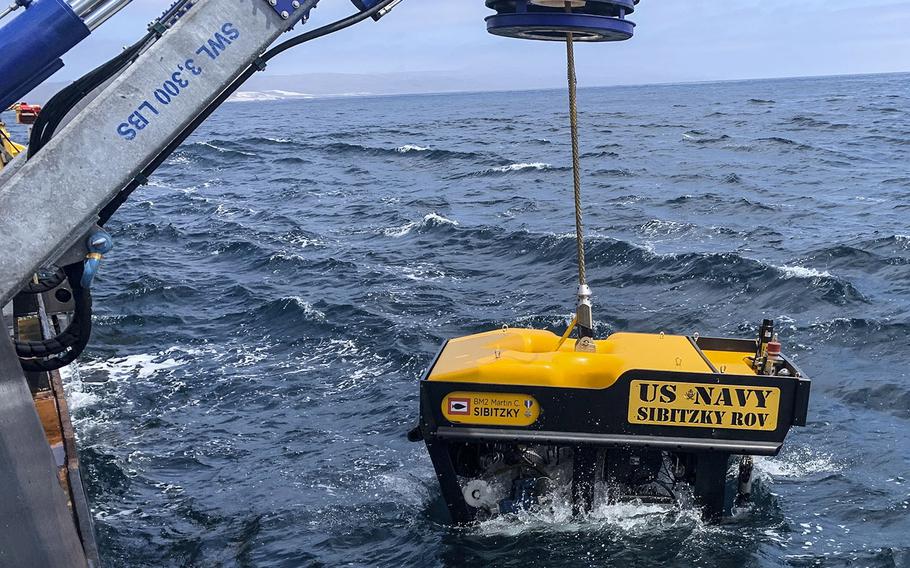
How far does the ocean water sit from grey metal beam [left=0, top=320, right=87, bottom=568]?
3910 mm

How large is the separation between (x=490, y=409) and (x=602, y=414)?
97 centimetres

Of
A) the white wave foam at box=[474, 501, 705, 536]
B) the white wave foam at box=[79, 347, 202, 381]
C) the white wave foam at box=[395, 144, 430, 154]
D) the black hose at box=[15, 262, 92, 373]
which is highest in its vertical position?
the black hose at box=[15, 262, 92, 373]

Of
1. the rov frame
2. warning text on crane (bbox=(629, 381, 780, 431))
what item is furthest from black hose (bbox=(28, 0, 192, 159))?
warning text on crane (bbox=(629, 381, 780, 431))

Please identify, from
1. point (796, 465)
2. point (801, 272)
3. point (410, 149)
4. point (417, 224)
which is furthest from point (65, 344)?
point (410, 149)

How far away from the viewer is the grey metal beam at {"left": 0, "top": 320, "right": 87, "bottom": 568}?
503 cm

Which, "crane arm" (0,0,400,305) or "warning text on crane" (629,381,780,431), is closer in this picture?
"crane arm" (0,0,400,305)

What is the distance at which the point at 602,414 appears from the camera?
7.68 m

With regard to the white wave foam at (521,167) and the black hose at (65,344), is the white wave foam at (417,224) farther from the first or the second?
the black hose at (65,344)

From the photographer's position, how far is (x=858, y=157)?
40906 mm

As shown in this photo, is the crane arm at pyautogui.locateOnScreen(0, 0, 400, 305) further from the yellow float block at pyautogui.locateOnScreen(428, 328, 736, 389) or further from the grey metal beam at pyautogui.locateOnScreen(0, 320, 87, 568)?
the yellow float block at pyautogui.locateOnScreen(428, 328, 736, 389)

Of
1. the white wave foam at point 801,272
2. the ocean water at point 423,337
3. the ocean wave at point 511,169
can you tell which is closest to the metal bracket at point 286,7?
the ocean water at point 423,337

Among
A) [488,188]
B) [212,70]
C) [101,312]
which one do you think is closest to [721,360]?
[212,70]

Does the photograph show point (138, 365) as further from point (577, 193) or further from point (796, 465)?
point (796, 465)

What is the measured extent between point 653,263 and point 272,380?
9.85 meters
